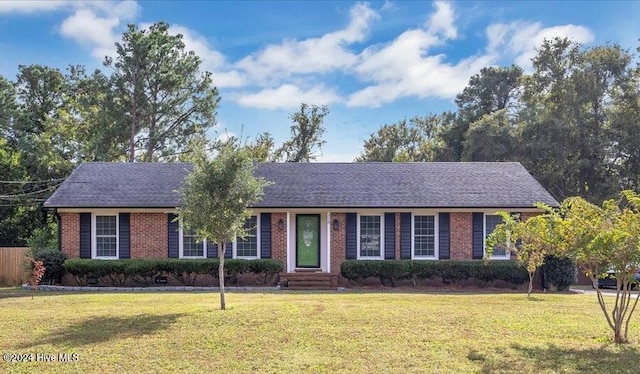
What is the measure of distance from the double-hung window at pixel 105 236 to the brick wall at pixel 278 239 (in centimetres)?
549

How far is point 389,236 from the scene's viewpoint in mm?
20328

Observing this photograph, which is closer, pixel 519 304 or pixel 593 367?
pixel 593 367

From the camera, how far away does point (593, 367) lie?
786 cm

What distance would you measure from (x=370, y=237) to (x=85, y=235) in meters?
9.98

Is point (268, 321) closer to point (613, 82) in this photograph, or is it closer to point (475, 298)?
point (475, 298)

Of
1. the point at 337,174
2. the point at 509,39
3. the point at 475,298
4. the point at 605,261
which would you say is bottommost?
the point at 475,298

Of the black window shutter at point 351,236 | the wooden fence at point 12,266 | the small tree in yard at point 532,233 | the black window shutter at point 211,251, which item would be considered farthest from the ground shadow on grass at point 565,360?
the wooden fence at point 12,266

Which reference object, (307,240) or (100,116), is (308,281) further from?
(100,116)

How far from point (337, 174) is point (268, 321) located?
12654 mm

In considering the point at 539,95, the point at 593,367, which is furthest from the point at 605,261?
the point at 539,95

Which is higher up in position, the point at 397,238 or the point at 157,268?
the point at 397,238

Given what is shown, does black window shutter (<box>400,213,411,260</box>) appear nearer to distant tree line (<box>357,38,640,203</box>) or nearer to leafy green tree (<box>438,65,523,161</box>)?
distant tree line (<box>357,38,640,203</box>)

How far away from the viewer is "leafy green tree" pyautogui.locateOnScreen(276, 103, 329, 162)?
45.0 meters

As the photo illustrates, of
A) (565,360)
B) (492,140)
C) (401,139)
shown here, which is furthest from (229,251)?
(401,139)
